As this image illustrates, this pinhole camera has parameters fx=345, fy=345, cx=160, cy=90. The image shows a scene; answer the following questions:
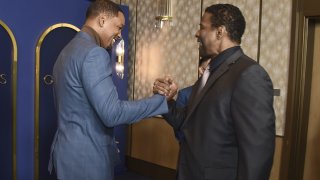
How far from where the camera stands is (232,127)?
1.41 metres

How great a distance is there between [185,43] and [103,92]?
2462 mm

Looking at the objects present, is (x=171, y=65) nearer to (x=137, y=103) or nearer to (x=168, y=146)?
(x=168, y=146)

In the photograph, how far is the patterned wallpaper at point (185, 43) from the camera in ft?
10.2

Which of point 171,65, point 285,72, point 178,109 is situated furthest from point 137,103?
point 171,65

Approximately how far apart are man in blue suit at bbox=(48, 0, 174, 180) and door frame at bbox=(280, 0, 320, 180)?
1.77m

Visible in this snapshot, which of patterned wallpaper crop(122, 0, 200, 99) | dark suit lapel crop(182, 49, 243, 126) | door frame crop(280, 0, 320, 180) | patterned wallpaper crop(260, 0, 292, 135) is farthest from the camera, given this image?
patterned wallpaper crop(122, 0, 200, 99)

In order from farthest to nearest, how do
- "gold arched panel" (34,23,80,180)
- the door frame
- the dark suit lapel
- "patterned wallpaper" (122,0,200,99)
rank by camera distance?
"patterned wallpaper" (122,0,200,99)
"gold arched panel" (34,23,80,180)
the door frame
the dark suit lapel

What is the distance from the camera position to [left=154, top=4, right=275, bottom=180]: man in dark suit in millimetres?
1324

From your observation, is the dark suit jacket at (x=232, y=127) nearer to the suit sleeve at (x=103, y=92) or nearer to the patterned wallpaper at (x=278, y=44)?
the suit sleeve at (x=103, y=92)

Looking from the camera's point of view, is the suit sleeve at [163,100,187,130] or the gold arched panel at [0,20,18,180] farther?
the gold arched panel at [0,20,18,180]

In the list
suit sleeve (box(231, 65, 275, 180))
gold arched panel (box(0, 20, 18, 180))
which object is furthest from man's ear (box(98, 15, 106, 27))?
gold arched panel (box(0, 20, 18, 180))

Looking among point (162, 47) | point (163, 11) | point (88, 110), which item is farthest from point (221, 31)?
point (162, 47)

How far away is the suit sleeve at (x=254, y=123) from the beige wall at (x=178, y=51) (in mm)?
1898

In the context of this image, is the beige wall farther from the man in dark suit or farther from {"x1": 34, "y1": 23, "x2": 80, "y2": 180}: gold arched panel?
the man in dark suit
